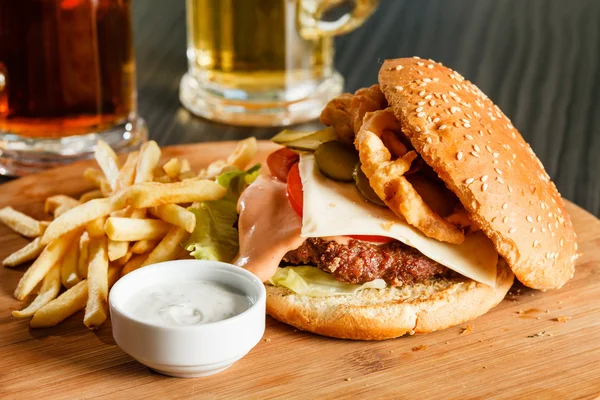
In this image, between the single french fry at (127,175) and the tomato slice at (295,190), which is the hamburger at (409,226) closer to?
the tomato slice at (295,190)

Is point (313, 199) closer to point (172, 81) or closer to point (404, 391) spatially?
point (404, 391)

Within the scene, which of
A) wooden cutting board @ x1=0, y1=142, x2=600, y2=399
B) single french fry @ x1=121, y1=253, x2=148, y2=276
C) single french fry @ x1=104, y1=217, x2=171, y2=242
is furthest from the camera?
single french fry @ x1=121, y1=253, x2=148, y2=276

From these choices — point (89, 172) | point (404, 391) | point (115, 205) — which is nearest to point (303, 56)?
point (89, 172)

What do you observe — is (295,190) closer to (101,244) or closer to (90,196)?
(101,244)

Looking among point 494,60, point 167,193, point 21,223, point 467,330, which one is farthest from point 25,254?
point 494,60

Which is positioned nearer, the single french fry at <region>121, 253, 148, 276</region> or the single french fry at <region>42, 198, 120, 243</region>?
the single french fry at <region>42, 198, 120, 243</region>

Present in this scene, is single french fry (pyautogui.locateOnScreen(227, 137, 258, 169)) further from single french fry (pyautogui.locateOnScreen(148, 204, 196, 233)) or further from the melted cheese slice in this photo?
the melted cheese slice

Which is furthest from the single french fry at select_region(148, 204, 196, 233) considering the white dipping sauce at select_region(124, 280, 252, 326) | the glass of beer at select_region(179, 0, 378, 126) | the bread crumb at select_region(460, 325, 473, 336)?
the glass of beer at select_region(179, 0, 378, 126)
